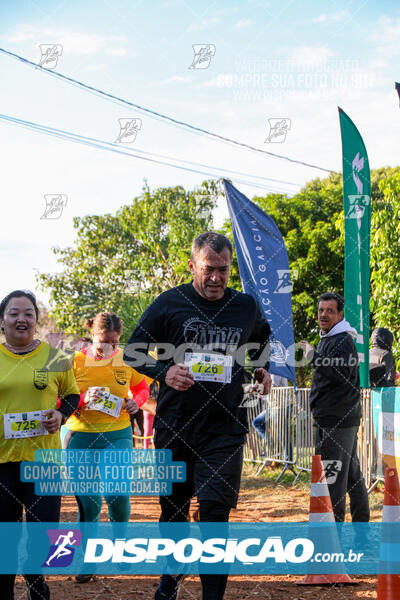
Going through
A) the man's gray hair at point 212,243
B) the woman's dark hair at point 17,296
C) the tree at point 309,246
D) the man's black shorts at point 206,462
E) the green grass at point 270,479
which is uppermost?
the tree at point 309,246

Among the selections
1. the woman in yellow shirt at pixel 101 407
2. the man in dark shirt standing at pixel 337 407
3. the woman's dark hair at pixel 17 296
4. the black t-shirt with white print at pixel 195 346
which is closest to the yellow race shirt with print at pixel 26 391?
the woman's dark hair at pixel 17 296

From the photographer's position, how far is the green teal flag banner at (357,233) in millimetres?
9289

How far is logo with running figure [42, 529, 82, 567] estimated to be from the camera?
17.5 feet

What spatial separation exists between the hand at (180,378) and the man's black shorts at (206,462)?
29 centimetres

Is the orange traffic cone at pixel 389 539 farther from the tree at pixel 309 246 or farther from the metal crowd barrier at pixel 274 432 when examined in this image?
the tree at pixel 309 246

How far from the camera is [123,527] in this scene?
5.90 metres

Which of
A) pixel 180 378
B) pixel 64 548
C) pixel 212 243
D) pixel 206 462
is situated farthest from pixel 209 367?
pixel 64 548

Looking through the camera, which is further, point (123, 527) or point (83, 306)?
point (83, 306)

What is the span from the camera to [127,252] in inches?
1555

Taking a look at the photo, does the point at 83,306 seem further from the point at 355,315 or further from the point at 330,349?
the point at 330,349

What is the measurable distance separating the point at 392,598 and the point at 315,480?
1.28 m

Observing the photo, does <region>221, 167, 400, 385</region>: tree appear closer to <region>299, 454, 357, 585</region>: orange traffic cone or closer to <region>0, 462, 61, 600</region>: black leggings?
<region>299, 454, 357, 585</region>: orange traffic cone

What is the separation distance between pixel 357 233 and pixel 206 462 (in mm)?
6043

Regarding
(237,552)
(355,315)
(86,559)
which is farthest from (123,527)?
(355,315)
